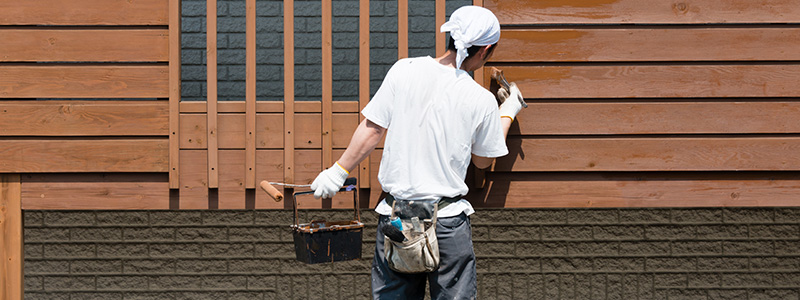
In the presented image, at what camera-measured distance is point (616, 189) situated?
4.00m

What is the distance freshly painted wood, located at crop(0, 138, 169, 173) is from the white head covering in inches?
80.4

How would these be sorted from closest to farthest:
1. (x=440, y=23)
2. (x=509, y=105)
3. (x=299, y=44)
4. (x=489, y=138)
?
(x=489, y=138) < (x=509, y=105) < (x=440, y=23) < (x=299, y=44)

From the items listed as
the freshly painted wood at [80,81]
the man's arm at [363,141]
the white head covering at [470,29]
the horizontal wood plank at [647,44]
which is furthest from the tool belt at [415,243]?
the freshly painted wood at [80,81]

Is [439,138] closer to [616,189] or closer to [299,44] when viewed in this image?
[616,189]

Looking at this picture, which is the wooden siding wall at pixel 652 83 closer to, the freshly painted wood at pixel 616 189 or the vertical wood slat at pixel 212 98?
the freshly painted wood at pixel 616 189

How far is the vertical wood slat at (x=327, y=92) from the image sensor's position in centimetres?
392

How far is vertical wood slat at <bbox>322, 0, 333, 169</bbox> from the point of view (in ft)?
12.9

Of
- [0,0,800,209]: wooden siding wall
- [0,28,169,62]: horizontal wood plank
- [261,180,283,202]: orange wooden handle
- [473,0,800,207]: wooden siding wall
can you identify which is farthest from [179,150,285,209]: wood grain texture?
[473,0,800,207]: wooden siding wall

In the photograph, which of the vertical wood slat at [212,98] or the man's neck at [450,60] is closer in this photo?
the man's neck at [450,60]

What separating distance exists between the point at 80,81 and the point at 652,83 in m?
3.37

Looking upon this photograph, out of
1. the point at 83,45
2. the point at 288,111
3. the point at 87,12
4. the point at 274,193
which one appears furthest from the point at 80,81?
the point at 274,193

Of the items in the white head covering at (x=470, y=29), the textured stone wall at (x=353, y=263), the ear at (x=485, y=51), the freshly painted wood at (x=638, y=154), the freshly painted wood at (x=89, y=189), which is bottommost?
the textured stone wall at (x=353, y=263)

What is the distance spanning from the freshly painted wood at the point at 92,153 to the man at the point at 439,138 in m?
1.57

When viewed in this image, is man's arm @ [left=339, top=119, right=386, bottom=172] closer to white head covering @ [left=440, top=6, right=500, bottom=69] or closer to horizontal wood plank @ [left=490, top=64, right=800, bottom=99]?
white head covering @ [left=440, top=6, right=500, bottom=69]
